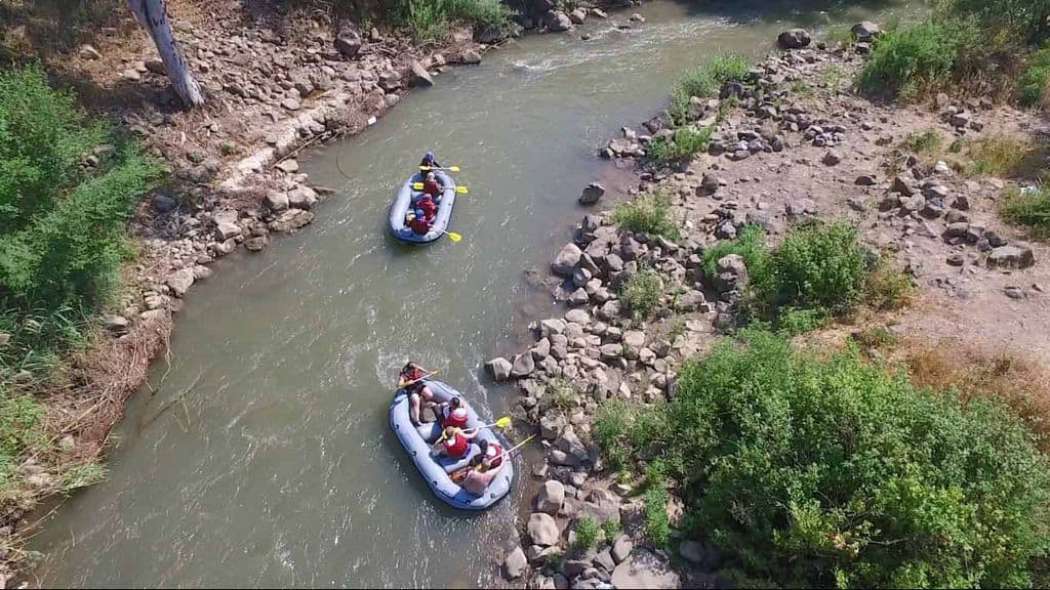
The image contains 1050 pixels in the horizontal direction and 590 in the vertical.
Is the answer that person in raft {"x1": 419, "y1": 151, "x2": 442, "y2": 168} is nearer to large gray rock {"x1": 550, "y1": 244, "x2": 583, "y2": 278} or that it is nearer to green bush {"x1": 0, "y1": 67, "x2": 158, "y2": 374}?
large gray rock {"x1": 550, "y1": 244, "x2": 583, "y2": 278}

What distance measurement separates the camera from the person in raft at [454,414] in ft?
27.3

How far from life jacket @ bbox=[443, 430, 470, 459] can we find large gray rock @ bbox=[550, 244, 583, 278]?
3791 millimetres

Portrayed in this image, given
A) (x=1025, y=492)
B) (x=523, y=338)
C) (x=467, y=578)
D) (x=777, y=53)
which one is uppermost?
(x=777, y=53)

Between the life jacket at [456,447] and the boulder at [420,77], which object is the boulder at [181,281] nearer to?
the life jacket at [456,447]

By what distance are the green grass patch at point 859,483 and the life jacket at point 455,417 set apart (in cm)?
255

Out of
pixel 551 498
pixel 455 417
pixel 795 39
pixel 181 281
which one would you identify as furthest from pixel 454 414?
pixel 795 39

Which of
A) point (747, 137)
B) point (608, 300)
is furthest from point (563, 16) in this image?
point (608, 300)

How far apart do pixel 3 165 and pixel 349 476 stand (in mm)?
6269

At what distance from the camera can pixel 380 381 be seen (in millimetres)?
9289

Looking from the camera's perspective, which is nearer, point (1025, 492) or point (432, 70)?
point (1025, 492)

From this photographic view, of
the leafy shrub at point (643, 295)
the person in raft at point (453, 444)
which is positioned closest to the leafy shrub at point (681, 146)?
the leafy shrub at point (643, 295)

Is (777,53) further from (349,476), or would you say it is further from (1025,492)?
(349,476)

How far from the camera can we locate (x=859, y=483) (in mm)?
6180

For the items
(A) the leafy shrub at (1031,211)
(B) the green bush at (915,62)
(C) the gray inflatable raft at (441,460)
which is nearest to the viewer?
(C) the gray inflatable raft at (441,460)
